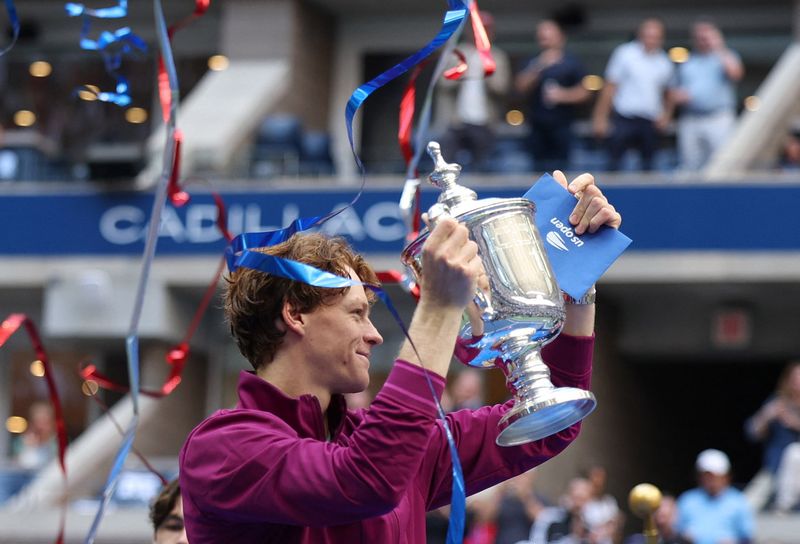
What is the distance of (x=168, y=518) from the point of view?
14.8 ft

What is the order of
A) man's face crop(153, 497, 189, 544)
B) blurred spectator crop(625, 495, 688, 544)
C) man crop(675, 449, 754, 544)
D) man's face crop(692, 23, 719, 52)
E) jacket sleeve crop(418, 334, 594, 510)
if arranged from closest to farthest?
jacket sleeve crop(418, 334, 594, 510), man's face crop(153, 497, 189, 544), blurred spectator crop(625, 495, 688, 544), man crop(675, 449, 754, 544), man's face crop(692, 23, 719, 52)

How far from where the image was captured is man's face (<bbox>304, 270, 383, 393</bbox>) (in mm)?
3113

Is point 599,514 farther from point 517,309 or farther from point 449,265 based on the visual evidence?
point 449,265

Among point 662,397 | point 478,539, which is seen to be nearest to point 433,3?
point 662,397

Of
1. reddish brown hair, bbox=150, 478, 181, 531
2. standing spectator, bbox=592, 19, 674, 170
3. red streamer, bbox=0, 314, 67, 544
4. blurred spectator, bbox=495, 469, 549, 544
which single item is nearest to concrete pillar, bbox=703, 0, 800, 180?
standing spectator, bbox=592, 19, 674, 170

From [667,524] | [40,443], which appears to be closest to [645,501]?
[667,524]

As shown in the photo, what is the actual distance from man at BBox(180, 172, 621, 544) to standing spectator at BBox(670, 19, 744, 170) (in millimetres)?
10682

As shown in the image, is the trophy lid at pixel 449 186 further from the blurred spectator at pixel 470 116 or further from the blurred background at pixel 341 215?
the blurred spectator at pixel 470 116

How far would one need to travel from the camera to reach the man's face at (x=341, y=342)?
3.11 meters

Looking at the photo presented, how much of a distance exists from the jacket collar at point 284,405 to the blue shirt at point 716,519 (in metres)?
7.03

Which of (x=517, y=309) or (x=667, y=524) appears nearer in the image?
(x=517, y=309)

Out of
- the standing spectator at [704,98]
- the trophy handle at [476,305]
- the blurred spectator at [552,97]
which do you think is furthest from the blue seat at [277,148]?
the trophy handle at [476,305]

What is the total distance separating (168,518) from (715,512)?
6104 millimetres

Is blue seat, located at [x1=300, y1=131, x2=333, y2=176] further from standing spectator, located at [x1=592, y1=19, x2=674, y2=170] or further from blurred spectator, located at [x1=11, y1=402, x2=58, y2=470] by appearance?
blurred spectator, located at [x1=11, y1=402, x2=58, y2=470]
